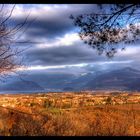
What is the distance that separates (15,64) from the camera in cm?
742

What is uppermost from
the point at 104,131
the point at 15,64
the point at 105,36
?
the point at 105,36

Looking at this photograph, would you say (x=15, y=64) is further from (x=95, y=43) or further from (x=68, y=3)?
(x=68, y=3)

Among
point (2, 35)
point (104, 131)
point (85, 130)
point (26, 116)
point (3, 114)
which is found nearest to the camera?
point (2, 35)

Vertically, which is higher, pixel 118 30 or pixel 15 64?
pixel 118 30

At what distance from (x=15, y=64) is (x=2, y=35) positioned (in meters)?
0.60

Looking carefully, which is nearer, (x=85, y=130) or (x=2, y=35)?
(x=2, y=35)

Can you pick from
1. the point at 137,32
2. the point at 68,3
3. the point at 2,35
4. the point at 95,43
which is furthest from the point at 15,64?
the point at 68,3

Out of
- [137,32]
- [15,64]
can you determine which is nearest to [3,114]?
[15,64]

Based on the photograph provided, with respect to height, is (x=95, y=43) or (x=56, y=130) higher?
(x=95, y=43)

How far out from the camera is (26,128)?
1123 centimetres

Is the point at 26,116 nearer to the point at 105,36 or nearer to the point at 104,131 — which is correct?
the point at 104,131

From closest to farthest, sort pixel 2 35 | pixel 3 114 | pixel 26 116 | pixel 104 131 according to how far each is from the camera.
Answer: pixel 2 35
pixel 104 131
pixel 3 114
pixel 26 116

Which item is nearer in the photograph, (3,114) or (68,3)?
(68,3)

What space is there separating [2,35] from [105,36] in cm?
170
